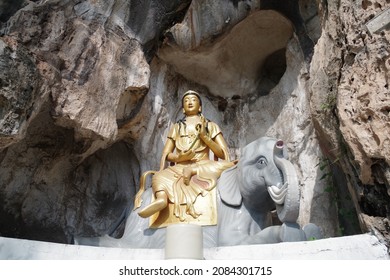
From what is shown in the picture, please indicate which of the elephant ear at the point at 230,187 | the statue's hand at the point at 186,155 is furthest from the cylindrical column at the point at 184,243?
the statue's hand at the point at 186,155

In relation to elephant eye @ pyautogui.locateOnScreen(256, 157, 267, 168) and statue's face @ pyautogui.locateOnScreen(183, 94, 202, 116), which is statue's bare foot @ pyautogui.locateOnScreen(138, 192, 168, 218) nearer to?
elephant eye @ pyautogui.locateOnScreen(256, 157, 267, 168)

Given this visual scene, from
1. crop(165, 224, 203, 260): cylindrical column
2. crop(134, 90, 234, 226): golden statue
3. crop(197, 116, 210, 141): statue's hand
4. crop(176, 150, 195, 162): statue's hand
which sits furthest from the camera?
crop(197, 116, 210, 141): statue's hand

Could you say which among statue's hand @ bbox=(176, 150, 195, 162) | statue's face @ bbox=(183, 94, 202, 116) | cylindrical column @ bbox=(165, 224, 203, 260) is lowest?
cylindrical column @ bbox=(165, 224, 203, 260)

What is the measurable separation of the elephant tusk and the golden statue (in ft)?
2.55

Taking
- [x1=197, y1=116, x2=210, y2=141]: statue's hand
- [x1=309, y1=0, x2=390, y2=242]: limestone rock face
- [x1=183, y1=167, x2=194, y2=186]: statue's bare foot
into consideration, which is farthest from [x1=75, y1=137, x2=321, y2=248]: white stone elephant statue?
[x1=197, y1=116, x2=210, y2=141]: statue's hand

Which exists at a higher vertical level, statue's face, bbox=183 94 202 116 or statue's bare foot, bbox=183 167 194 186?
statue's face, bbox=183 94 202 116

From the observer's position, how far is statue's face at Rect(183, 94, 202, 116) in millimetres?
5551

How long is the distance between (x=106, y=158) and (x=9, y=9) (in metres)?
2.10

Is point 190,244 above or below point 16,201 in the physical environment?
below

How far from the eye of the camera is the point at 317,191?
5.36m

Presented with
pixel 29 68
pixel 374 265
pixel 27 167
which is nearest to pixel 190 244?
pixel 374 265

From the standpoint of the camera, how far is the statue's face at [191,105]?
555 cm

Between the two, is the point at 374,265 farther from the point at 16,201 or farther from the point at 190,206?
the point at 16,201

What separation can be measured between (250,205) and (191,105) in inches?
72.0
